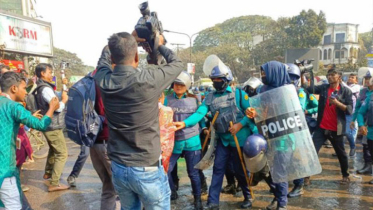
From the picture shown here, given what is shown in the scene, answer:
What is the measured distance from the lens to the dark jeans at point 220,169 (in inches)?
155

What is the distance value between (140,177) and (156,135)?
32cm

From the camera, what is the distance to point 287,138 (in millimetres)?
3486

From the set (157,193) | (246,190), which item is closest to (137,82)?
(157,193)

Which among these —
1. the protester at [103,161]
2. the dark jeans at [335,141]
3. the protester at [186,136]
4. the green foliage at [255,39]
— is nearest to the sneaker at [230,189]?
the protester at [186,136]

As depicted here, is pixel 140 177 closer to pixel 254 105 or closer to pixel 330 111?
pixel 254 105

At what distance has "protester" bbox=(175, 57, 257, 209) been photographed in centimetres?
390

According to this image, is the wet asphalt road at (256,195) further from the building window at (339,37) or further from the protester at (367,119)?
the building window at (339,37)

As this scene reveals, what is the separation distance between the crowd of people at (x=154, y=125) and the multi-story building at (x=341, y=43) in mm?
55412

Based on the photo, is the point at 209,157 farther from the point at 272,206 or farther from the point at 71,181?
the point at 71,181

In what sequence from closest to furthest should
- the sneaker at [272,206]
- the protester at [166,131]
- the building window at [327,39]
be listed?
the protester at [166,131], the sneaker at [272,206], the building window at [327,39]

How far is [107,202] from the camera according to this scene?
129 inches

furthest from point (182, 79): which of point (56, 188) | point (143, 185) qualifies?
point (56, 188)

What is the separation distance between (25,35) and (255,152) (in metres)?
14.4

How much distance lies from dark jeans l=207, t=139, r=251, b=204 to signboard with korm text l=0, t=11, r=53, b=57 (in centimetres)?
1251
